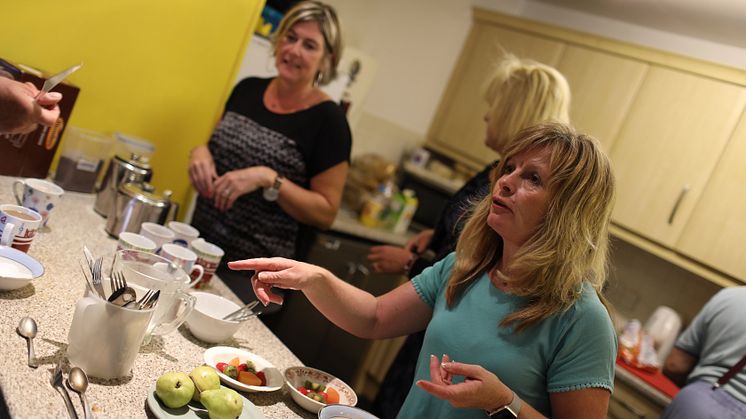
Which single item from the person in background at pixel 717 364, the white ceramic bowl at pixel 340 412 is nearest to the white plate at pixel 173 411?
the white ceramic bowl at pixel 340 412

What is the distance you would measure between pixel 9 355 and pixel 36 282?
1.07ft

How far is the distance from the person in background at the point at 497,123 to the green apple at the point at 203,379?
3.06 feet

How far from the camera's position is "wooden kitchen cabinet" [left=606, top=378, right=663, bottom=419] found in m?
2.69

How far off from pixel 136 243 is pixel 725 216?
8.40 ft

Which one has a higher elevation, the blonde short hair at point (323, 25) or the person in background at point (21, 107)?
the blonde short hair at point (323, 25)

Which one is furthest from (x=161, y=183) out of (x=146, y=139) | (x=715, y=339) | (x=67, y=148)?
(x=715, y=339)

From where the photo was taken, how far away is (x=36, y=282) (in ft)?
4.42

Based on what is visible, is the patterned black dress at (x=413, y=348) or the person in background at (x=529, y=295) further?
the patterned black dress at (x=413, y=348)

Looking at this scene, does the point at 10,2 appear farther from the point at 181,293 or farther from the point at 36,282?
the point at 181,293

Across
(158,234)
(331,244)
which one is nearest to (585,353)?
(158,234)

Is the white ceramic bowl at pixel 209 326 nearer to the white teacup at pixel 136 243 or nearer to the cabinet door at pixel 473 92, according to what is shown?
the white teacup at pixel 136 243

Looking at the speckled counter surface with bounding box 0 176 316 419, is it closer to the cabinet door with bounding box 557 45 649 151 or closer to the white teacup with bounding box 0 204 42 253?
the white teacup with bounding box 0 204 42 253

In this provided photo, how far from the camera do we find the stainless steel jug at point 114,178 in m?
1.93

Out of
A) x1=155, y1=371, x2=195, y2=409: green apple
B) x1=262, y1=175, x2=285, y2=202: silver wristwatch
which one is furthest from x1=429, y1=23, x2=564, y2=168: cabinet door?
x1=155, y1=371, x2=195, y2=409: green apple
